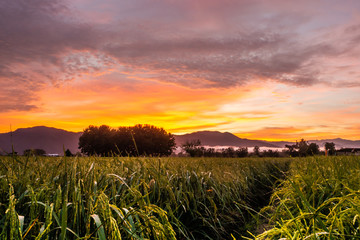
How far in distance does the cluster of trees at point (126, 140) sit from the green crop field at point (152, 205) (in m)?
32.3

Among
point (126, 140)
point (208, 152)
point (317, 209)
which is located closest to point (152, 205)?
point (317, 209)

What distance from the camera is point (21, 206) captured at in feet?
7.95

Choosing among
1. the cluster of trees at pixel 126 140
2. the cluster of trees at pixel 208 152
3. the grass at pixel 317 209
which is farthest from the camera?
the cluster of trees at pixel 126 140

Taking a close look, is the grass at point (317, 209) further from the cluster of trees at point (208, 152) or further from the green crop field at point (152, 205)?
the cluster of trees at point (208, 152)

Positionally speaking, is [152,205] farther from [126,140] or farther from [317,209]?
[126,140]

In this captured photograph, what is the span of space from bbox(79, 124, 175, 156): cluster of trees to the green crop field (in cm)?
3233

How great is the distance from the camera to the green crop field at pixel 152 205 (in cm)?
190

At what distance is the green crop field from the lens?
75.0 inches

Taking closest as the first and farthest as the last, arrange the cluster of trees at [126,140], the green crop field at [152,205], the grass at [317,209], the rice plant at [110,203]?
the grass at [317,209] → the green crop field at [152,205] → the rice plant at [110,203] → the cluster of trees at [126,140]

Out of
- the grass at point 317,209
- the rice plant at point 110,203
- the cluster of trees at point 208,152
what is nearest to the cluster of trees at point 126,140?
the cluster of trees at point 208,152

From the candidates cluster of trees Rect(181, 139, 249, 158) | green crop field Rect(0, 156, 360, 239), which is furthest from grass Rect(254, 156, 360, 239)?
cluster of trees Rect(181, 139, 249, 158)

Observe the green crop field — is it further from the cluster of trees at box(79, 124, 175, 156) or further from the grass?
the cluster of trees at box(79, 124, 175, 156)

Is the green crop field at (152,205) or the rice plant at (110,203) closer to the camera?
the green crop field at (152,205)

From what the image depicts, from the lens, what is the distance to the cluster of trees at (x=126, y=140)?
1458 inches
